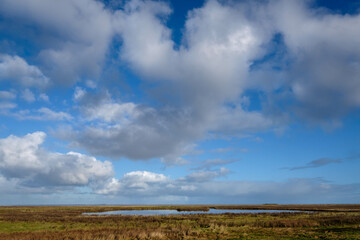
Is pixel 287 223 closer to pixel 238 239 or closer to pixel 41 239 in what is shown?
pixel 238 239

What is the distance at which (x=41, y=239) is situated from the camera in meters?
22.1

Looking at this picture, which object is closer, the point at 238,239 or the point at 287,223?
the point at 238,239

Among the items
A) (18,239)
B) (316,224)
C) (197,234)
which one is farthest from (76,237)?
(316,224)

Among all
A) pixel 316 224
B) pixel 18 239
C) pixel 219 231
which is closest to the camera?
pixel 18 239

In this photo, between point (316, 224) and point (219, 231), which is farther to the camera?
point (316, 224)

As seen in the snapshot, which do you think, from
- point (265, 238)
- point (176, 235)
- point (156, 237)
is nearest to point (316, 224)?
point (265, 238)

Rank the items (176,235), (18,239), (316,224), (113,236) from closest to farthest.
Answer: (18,239) → (113,236) → (176,235) → (316,224)

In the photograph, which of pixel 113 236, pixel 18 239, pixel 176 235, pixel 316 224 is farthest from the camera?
pixel 316 224

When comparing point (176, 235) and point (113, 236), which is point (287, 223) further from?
point (113, 236)

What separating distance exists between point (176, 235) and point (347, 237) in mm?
16271

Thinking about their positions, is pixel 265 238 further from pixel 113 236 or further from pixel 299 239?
pixel 113 236

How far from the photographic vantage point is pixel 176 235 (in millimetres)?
25625

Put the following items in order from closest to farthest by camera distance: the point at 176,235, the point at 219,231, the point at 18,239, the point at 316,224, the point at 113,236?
the point at 18,239
the point at 113,236
the point at 176,235
the point at 219,231
the point at 316,224

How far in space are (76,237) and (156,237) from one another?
763cm
